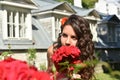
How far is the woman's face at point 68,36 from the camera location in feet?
8.60

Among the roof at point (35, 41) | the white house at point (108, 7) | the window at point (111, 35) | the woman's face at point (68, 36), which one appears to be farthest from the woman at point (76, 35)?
the white house at point (108, 7)

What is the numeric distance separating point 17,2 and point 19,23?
1179 mm

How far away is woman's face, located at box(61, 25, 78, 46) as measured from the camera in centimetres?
262

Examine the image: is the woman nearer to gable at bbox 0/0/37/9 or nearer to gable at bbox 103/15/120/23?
gable at bbox 0/0/37/9

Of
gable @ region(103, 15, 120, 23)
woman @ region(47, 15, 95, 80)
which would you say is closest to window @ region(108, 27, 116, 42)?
gable @ region(103, 15, 120, 23)

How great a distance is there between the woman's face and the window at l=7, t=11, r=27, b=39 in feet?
49.8

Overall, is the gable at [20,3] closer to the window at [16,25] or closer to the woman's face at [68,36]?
the window at [16,25]

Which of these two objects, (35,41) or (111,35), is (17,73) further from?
(111,35)

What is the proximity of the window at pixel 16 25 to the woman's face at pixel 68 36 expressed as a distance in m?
15.2

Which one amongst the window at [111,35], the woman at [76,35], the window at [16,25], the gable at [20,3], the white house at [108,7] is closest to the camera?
the woman at [76,35]

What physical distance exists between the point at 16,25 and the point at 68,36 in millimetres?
15785

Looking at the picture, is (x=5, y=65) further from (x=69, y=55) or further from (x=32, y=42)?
(x=32, y=42)

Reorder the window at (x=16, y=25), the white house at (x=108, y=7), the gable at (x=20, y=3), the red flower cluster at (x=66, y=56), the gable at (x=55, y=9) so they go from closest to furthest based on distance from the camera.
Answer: the red flower cluster at (x=66, y=56) < the gable at (x=20, y=3) < the window at (x=16, y=25) < the gable at (x=55, y=9) < the white house at (x=108, y=7)

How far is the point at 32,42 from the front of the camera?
1958cm
